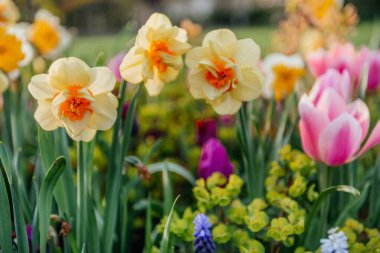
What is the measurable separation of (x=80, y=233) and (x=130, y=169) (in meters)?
0.73

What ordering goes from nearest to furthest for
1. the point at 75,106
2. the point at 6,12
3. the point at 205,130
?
the point at 75,106, the point at 205,130, the point at 6,12

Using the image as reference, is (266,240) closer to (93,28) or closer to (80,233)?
(80,233)

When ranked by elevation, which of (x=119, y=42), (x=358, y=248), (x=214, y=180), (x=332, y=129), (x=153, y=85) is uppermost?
(x=119, y=42)

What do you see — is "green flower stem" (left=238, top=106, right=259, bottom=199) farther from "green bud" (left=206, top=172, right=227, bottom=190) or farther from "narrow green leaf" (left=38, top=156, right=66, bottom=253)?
"narrow green leaf" (left=38, top=156, right=66, bottom=253)

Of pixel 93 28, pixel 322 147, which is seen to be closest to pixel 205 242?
pixel 322 147

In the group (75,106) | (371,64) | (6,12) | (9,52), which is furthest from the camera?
(6,12)

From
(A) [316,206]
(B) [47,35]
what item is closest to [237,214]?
(A) [316,206]

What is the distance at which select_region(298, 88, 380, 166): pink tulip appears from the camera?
1.07m

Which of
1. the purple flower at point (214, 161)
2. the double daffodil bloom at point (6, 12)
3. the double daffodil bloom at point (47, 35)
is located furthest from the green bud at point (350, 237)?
the double daffodil bloom at point (47, 35)

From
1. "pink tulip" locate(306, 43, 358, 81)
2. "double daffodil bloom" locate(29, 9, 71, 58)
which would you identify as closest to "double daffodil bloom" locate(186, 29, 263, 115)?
"pink tulip" locate(306, 43, 358, 81)

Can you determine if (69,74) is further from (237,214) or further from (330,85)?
(330,85)

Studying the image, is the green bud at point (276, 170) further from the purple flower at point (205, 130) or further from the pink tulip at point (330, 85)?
the purple flower at point (205, 130)

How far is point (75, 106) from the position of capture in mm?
875

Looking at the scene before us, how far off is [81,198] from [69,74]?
A: 0.85 feet
